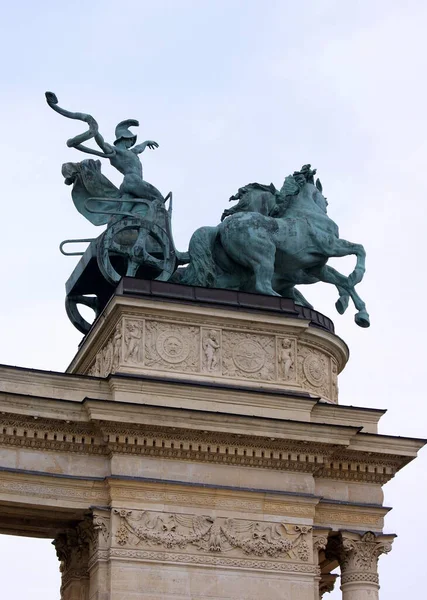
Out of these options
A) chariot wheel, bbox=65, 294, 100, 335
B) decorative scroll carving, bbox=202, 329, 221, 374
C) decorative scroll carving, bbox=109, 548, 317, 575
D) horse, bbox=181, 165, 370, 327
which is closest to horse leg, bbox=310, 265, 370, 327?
horse, bbox=181, 165, 370, 327

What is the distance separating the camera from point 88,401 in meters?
26.1

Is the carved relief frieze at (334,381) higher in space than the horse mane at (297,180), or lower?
lower

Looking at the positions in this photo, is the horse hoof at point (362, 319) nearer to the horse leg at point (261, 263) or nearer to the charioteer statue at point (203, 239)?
the charioteer statue at point (203, 239)

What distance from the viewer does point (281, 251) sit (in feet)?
98.1

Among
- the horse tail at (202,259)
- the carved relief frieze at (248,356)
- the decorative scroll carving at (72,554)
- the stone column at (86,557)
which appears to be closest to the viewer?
the stone column at (86,557)

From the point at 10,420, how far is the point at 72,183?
22.0ft

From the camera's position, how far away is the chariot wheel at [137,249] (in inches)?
1147

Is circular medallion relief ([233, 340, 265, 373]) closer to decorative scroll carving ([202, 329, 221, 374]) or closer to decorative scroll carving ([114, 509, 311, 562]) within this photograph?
decorative scroll carving ([202, 329, 221, 374])

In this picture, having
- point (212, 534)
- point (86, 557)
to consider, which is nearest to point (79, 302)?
point (86, 557)

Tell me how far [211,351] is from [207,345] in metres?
0.14

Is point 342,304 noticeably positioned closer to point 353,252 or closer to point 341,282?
point 341,282

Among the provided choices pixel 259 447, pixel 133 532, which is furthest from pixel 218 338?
pixel 133 532

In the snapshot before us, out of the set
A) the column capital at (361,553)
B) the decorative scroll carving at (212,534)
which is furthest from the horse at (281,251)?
the decorative scroll carving at (212,534)

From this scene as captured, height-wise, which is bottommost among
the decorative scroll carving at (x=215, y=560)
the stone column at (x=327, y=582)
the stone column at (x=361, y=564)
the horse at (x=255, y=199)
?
the decorative scroll carving at (x=215, y=560)
